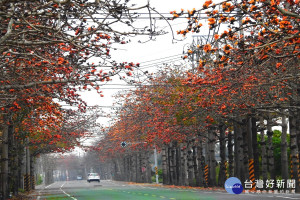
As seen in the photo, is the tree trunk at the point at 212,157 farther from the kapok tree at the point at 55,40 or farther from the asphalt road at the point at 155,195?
the kapok tree at the point at 55,40

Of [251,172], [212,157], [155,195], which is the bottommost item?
[155,195]

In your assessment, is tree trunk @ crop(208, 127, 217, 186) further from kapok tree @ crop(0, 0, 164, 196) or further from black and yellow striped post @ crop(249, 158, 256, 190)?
kapok tree @ crop(0, 0, 164, 196)

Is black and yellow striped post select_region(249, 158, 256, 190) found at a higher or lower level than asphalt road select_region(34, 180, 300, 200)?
higher

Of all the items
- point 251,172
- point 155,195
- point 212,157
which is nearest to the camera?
point 155,195

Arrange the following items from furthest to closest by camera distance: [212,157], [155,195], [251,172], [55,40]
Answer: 1. [212,157]
2. [251,172]
3. [155,195]
4. [55,40]

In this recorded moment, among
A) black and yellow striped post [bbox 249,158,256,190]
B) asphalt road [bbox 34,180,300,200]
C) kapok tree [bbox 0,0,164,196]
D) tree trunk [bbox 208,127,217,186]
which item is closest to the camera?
kapok tree [bbox 0,0,164,196]

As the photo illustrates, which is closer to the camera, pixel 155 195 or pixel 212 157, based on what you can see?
pixel 155 195

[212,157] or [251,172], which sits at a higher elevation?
[212,157]

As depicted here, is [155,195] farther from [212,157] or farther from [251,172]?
[212,157]

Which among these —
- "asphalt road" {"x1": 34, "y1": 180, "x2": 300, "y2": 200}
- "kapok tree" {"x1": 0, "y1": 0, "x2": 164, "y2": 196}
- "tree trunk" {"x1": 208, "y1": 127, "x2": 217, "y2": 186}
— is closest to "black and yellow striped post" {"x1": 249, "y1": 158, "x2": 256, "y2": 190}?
"asphalt road" {"x1": 34, "y1": 180, "x2": 300, "y2": 200}

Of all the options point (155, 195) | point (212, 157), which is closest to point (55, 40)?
point (155, 195)

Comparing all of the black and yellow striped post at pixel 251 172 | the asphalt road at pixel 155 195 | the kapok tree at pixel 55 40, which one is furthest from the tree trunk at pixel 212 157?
the kapok tree at pixel 55 40

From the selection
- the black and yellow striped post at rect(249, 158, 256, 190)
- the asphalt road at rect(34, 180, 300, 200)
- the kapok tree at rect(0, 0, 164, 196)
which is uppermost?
the kapok tree at rect(0, 0, 164, 196)

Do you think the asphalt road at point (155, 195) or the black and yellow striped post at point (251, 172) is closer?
the asphalt road at point (155, 195)
